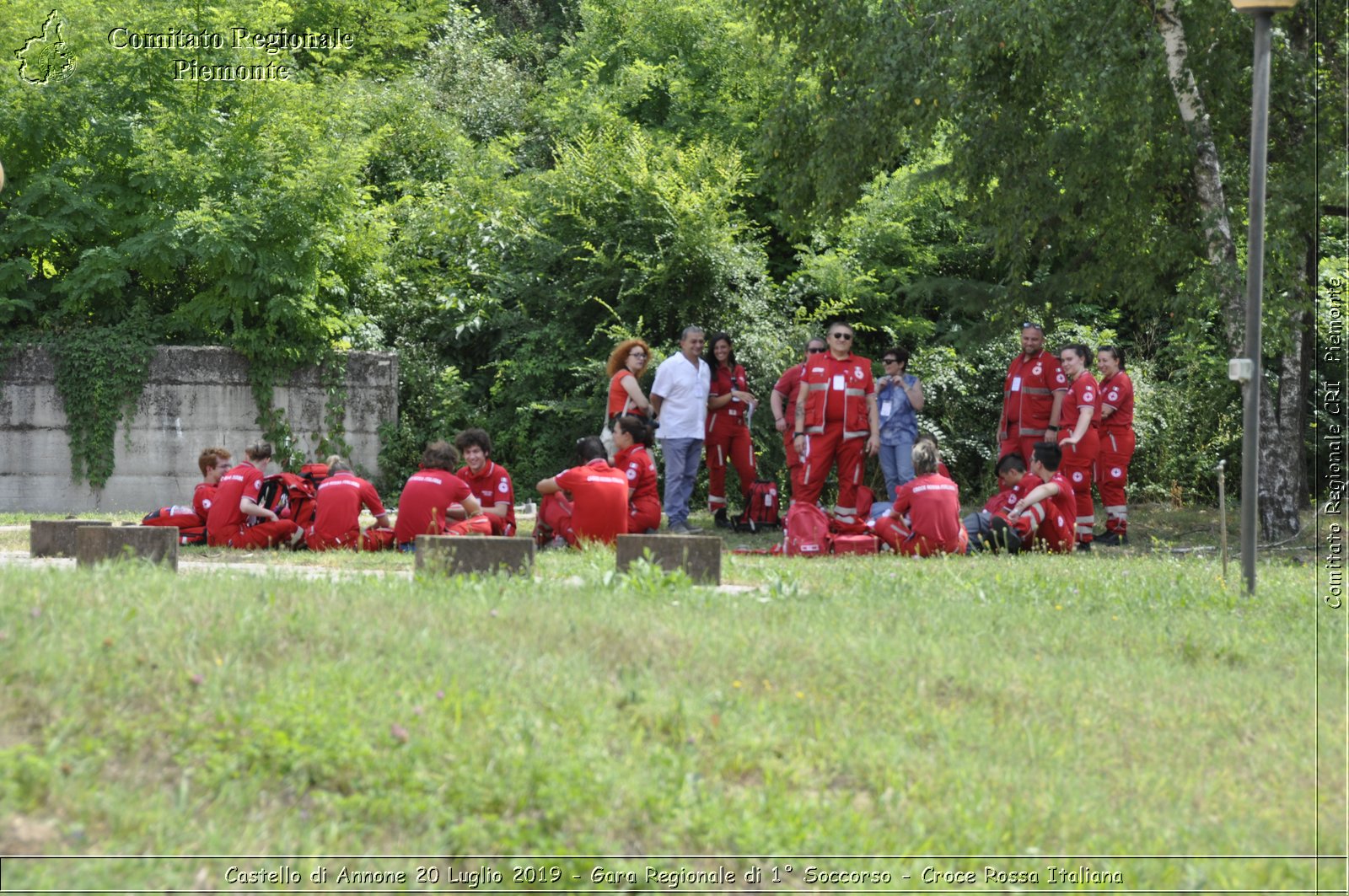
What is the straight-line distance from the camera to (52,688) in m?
5.43

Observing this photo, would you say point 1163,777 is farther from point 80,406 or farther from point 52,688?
point 80,406

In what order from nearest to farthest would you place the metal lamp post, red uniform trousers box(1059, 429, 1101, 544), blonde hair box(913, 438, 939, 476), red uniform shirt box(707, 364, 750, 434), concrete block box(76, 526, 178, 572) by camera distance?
the metal lamp post → concrete block box(76, 526, 178, 572) → blonde hair box(913, 438, 939, 476) → red uniform trousers box(1059, 429, 1101, 544) → red uniform shirt box(707, 364, 750, 434)

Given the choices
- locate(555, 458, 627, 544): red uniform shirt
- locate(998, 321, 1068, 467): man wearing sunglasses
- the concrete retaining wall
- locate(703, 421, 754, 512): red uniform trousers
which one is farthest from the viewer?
the concrete retaining wall

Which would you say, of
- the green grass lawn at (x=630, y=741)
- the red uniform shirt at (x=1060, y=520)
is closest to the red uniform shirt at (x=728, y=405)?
the red uniform shirt at (x=1060, y=520)

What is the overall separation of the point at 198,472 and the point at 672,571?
35.6 ft

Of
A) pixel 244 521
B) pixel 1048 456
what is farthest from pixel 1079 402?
pixel 244 521

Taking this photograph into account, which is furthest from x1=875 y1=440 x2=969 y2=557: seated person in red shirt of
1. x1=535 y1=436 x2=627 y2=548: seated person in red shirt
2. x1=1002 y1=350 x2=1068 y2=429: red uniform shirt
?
x1=1002 y1=350 x2=1068 y2=429: red uniform shirt

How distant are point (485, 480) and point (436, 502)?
35.6 inches

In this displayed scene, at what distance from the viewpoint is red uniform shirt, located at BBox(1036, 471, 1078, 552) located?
1227cm

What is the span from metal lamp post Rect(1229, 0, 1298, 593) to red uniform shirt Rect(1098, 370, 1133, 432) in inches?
230

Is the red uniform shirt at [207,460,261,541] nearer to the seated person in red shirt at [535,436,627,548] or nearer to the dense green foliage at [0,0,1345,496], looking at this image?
the seated person in red shirt at [535,436,627,548]

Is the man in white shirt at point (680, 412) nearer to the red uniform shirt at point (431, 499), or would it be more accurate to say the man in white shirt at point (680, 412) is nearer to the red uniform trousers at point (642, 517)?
the red uniform trousers at point (642, 517)

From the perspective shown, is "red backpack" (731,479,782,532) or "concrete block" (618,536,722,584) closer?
"concrete block" (618,536,722,584)

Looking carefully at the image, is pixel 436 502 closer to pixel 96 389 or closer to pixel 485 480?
pixel 485 480
